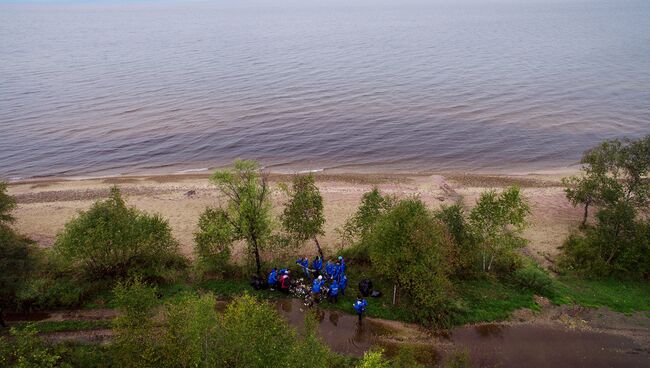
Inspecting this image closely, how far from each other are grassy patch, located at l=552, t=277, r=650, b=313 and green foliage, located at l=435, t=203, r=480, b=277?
525 centimetres

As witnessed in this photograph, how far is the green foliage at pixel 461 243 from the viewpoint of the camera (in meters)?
27.4

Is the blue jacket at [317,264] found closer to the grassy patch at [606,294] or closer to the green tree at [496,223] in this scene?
the green tree at [496,223]

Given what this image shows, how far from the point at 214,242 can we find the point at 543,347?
20.4 metres

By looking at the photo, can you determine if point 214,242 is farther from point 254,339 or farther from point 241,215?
point 254,339

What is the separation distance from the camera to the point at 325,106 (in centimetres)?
7550

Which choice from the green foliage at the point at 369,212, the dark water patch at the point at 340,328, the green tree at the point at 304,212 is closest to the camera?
the dark water patch at the point at 340,328

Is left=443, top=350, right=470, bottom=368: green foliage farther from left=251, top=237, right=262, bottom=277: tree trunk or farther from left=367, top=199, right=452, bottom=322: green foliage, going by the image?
left=251, top=237, right=262, bottom=277: tree trunk

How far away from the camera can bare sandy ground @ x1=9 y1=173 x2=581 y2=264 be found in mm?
35550

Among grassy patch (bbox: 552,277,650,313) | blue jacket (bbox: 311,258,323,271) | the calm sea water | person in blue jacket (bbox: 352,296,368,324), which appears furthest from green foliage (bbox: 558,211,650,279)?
the calm sea water

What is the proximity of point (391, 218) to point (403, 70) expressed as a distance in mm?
81354

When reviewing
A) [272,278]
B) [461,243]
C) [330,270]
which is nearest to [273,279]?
[272,278]

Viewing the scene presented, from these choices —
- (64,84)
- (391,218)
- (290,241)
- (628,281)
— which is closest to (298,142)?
(290,241)

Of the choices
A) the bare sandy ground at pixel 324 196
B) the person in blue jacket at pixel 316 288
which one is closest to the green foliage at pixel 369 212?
the bare sandy ground at pixel 324 196

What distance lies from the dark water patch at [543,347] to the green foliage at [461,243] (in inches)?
167
